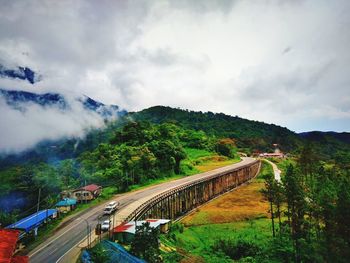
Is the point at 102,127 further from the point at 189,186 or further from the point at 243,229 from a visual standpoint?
the point at 243,229

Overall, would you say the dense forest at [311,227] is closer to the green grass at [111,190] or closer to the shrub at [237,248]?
the shrub at [237,248]

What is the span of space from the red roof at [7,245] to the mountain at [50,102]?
112360mm

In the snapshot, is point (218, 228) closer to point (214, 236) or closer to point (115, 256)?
point (214, 236)

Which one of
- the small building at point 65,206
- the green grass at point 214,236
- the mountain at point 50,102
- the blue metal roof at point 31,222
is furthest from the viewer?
the mountain at point 50,102

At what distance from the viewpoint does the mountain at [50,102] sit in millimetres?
122188

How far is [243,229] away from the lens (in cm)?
4422

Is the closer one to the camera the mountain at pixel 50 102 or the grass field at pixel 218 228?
the grass field at pixel 218 228

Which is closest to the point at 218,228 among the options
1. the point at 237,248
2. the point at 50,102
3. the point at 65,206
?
the point at 237,248

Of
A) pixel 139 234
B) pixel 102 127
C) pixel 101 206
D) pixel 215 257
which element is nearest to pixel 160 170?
pixel 101 206

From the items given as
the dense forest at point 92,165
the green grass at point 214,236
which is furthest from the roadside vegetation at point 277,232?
the dense forest at point 92,165

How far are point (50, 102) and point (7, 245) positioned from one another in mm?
135245

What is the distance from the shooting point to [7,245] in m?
19.1

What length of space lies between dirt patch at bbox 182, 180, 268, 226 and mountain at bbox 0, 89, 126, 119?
310 feet

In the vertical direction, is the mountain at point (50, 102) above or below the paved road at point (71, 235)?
above
